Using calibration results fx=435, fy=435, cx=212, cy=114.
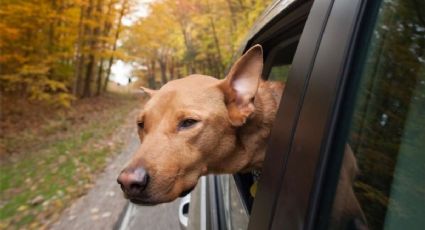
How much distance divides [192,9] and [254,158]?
26540 millimetres

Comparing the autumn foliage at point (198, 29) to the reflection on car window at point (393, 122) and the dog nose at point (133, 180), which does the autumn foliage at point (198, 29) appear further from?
the reflection on car window at point (393, 122)

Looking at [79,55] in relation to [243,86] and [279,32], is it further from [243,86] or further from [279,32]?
[243,86]

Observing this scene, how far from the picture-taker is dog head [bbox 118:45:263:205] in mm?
1773

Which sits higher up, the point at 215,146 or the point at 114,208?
the point at 215,146

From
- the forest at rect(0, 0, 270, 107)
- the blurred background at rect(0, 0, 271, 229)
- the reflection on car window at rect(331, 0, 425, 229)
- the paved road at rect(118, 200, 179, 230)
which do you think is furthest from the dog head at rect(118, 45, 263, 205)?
the forest at rect(0, 0, 270, 107)

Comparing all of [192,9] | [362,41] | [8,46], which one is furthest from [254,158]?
[192,9]

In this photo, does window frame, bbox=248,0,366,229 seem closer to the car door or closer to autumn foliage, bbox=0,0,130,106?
the car door

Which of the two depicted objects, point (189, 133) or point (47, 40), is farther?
point (47, 40)

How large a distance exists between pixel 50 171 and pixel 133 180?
7.91 meters

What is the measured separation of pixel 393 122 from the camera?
108cm

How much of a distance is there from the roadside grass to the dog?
4695 millimetres

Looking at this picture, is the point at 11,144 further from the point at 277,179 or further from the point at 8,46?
the point at 277,179

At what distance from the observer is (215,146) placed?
6.75 feet

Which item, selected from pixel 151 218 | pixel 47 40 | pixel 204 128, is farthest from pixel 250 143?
pixel 47 40
